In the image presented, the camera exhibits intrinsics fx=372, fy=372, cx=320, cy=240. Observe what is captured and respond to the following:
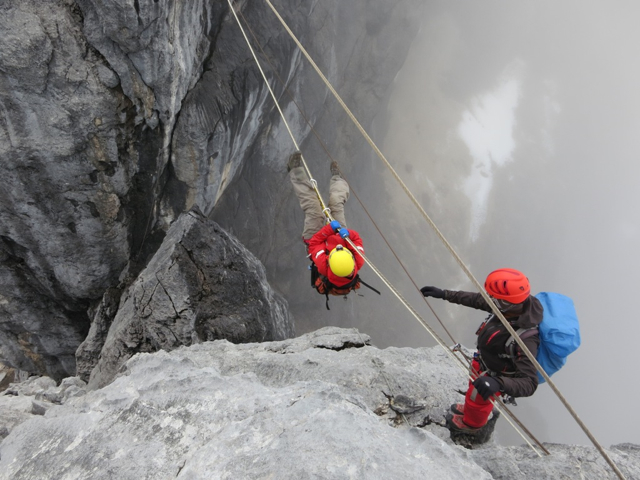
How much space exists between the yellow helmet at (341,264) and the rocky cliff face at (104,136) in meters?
2.44

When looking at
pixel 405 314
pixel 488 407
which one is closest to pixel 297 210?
pixel 405 314

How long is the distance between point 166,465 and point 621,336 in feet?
178

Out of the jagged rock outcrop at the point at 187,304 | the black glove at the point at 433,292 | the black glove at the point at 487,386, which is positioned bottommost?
the jagged rock outcrop at the point at 187,304

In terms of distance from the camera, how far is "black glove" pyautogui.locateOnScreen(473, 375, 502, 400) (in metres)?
2.89

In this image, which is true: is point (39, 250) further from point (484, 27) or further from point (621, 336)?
point (621, 336)

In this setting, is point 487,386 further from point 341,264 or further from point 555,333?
point 341,264

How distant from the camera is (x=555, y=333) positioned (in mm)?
3062

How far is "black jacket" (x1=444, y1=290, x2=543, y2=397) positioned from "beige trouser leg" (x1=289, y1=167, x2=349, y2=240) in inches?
120

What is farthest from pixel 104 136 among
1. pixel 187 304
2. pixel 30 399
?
pixel 30 399

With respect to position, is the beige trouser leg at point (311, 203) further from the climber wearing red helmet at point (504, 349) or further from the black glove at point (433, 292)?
the climber wearing red helmet at point (504, 349)

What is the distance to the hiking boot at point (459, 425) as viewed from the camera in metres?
3.75

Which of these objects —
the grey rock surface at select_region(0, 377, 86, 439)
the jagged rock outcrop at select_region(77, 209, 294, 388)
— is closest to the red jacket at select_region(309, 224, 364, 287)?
the jagged rock outcrop at select_region(77, 209, 294, 388)

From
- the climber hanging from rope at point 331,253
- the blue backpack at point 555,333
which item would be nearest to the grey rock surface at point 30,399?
the climber hanging from rope at point 331,253

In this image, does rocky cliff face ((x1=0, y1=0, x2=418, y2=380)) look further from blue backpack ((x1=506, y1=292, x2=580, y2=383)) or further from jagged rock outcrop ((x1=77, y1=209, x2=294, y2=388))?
blue backpack ((x1=506, y1=292, x2=580, y2=383))
